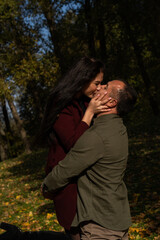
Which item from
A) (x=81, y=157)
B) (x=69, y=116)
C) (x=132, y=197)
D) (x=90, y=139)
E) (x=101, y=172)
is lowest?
(x=132, y=197)

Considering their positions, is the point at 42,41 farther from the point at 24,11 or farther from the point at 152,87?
the point at 152,87

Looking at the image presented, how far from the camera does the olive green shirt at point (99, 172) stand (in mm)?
2078

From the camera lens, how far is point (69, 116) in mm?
2342

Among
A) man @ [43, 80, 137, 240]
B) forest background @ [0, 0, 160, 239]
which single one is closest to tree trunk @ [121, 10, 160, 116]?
forest background @ [0, 0, 160, 239]

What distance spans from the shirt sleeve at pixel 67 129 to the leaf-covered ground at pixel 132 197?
3.26m

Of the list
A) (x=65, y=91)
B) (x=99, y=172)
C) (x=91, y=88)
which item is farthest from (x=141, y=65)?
(x=99, y=172)

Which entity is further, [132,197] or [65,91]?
[132,197]

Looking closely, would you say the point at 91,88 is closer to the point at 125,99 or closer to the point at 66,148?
the point at 125,99

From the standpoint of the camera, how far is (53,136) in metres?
2.34

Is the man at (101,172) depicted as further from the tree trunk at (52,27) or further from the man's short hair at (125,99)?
the tree trunk at (52,27)

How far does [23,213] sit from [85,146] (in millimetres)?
6652

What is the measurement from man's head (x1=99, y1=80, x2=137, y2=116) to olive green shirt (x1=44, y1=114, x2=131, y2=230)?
0.07 metres

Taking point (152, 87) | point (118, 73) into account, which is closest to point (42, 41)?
point (118, 73)

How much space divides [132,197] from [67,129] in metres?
5.49
